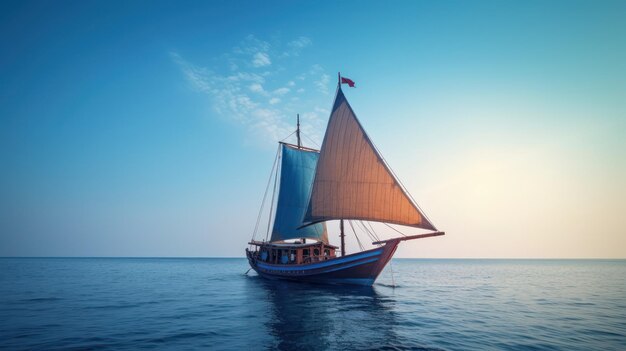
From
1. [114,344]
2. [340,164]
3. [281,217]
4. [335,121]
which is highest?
[335,121]

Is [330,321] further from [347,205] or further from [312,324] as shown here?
[347,205]

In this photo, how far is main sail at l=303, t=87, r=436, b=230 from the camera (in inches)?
934

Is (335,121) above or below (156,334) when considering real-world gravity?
above

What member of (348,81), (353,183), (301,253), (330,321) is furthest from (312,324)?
(348,81)

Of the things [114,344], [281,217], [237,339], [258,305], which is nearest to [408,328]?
[237,339]

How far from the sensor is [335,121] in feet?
93.3

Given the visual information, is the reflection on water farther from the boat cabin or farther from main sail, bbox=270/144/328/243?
main sail, bbox=270/144/328/243

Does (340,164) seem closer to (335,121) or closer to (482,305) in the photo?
(335,121)

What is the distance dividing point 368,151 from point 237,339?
18.0 m

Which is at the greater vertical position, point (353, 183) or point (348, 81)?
point (348, 81)

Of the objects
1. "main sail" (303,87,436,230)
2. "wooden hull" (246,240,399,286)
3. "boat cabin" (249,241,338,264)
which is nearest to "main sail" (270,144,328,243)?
"boat cabin" (249,241,338,264)

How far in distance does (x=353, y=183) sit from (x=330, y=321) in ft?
43.2

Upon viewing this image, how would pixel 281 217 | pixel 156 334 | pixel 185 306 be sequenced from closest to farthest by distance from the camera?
pixel 156 334 < pixel 185 306 < pixel 281 217

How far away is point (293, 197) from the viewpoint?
39656 millimetres
